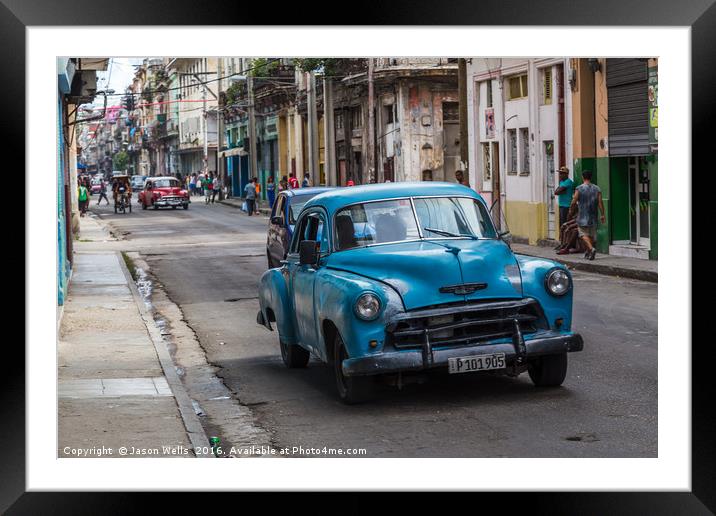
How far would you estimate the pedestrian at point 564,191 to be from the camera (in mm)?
24469

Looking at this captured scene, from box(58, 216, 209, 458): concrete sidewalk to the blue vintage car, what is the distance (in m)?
1.40

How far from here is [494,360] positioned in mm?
9234

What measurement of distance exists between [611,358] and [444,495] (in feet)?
16.4

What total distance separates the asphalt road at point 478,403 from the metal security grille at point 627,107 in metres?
6.74

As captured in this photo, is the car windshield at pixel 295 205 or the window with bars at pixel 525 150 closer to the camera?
the car windshield at pixel 295 205

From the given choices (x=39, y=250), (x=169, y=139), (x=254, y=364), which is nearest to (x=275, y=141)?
(x=169, y=139)

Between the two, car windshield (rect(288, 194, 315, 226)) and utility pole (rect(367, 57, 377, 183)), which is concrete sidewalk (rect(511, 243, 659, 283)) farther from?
utility pole (rect(367, 57, 377, 183))

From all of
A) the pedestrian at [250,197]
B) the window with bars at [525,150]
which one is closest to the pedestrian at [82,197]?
the pedestrian at [250,197]

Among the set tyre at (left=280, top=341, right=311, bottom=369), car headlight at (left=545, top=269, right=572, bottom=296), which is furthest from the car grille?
tyre at (left=280, top=341, right=311, bottom=369)

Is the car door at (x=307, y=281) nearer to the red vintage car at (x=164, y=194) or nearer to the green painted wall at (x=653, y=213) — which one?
the green painted wall at (x=653, y=213)

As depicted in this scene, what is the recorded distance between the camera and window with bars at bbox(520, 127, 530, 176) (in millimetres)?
29052

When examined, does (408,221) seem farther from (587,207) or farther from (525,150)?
(525,150)
